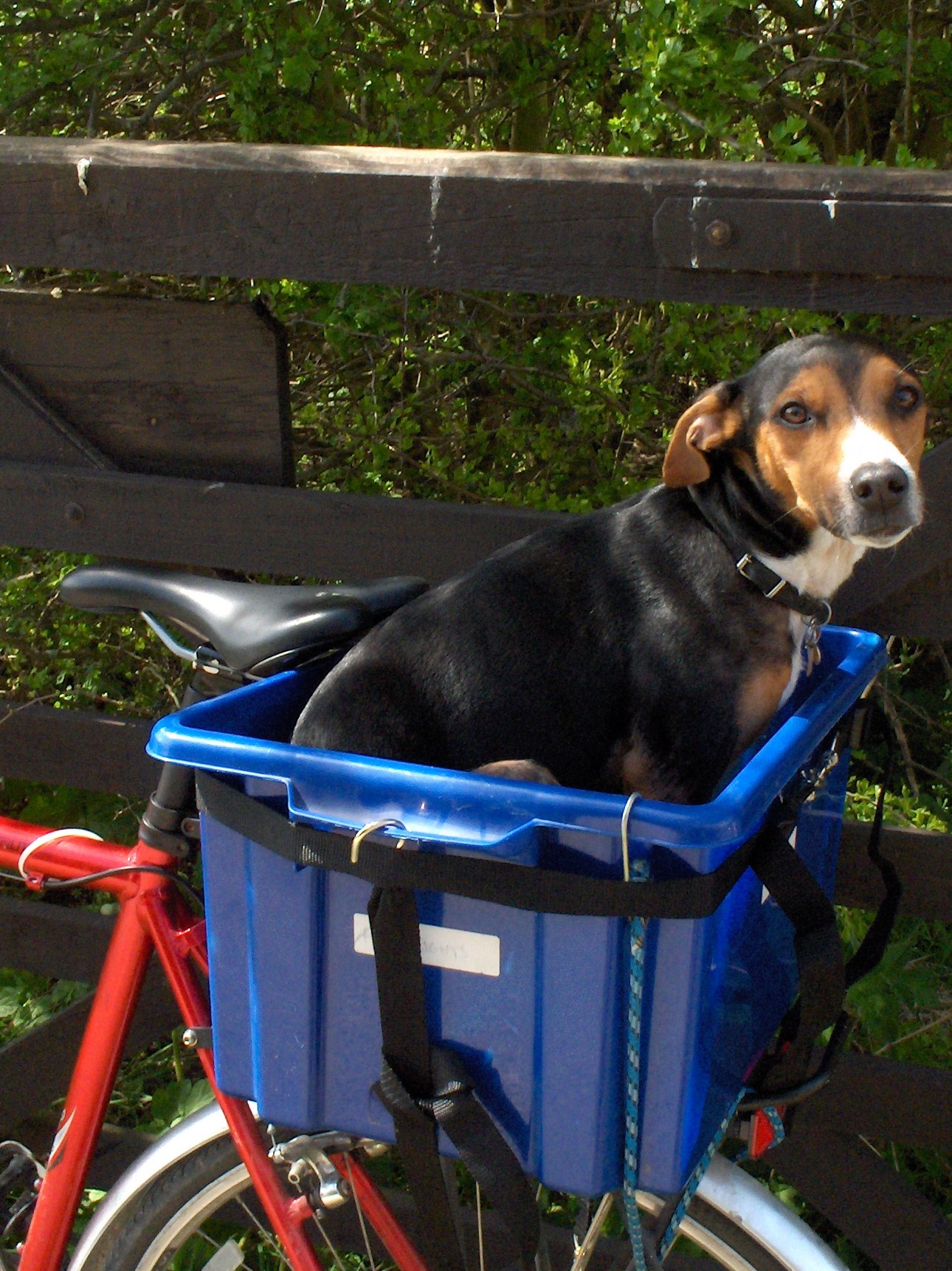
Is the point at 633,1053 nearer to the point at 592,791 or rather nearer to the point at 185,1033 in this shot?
the point at 592,791

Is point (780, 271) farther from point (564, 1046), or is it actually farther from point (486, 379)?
point (486, 379)

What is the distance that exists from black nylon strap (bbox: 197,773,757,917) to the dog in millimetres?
379

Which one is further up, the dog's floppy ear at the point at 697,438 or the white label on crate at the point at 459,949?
the dog's floppy ear at the point at 697,438

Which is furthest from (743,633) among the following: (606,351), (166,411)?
(606,351)

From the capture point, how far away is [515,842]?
1.23 meters

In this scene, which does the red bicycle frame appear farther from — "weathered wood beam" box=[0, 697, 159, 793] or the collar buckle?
the collar buckle

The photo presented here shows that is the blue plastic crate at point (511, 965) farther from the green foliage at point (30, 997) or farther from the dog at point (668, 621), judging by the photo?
the green foliage at point (30, 997)

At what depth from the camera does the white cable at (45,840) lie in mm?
1941

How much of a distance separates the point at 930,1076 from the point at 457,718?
3.86 ft

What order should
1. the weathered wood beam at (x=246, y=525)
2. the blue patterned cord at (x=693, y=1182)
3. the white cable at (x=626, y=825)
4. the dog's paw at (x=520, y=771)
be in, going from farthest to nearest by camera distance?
the weathered wood beam at (x=246, y=525), the dog's paw at (x=520, y=771), the blue patterned cord at (x=693, y=1182), the white cable at (x=626, y=825)

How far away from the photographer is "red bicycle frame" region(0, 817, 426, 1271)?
189 cm

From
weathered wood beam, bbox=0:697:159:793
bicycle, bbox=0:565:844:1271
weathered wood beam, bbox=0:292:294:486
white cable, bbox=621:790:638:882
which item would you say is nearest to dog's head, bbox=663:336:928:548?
bicycle, bbox=0:565:844:1271

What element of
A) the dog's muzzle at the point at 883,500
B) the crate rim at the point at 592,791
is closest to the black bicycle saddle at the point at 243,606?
the crate rim at the point at 592,791

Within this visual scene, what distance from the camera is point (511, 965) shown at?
1.31 meters
